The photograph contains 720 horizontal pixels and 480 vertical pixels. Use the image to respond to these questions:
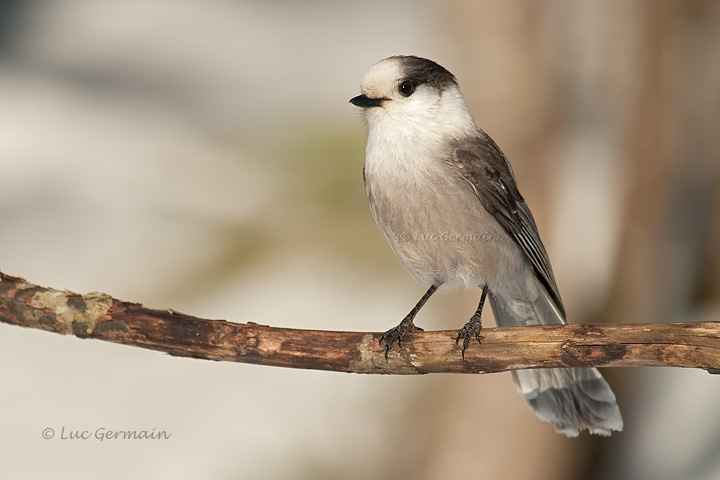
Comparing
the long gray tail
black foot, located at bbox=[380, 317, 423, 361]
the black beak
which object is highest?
the black beak

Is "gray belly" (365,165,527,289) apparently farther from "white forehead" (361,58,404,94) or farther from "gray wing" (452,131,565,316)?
"white forehead" (361,58,404,94)

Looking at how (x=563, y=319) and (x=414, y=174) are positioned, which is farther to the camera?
(x=563, y=319)

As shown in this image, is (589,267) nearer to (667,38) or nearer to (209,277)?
(667,38)

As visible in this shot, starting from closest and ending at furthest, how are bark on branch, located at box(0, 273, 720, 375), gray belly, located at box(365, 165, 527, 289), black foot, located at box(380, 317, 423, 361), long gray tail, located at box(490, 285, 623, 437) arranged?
bark on branch, located at box(0, 273, 720, 375), black foot, located at box(380, 317, 423, 361), gray belly, located at box(365, 165, 527, 289), long gray tail, located at box(490, 285, 623, 437)

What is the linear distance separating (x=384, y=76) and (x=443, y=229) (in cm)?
66

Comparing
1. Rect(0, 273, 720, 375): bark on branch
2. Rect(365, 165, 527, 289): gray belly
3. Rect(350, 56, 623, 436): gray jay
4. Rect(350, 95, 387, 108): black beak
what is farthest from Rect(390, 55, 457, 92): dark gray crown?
Rect(0, 273, 720, 375): bark on branch

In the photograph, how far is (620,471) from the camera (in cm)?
599

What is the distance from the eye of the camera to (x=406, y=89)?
128 inches

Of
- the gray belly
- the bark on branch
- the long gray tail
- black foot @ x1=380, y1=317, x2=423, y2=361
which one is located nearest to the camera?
the bark on branch

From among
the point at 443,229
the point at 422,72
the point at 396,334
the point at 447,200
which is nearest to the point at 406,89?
the point at 422,72

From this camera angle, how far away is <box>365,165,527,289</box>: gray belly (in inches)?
124

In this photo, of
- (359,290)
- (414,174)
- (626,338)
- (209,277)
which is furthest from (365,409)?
(626,338)

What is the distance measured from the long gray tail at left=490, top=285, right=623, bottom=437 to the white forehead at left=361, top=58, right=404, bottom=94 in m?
1.09

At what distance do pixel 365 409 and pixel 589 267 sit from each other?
6.42 feet
